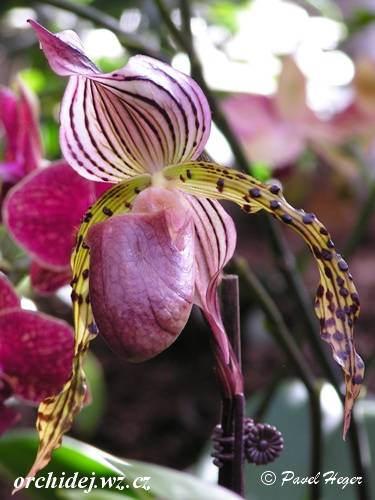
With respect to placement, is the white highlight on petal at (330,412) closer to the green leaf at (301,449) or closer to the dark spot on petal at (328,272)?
the green leaf at (301,449)

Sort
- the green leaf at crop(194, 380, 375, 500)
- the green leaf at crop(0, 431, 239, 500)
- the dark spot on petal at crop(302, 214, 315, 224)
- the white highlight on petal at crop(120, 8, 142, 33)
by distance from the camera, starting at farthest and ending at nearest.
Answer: the white highlight on petal at crop(120, 8, 142, 33) < the green leaf at crop(194, 380, 375, 500) < the dark spot on petal at crop(302, 214, 315, 224) < the green leaf at crop(0, 431, 239, 500)

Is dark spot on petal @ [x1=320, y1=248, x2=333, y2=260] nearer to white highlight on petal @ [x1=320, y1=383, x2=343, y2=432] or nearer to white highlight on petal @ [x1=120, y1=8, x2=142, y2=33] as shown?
white highlight on petal @ [x1=320, y1=383, x2=343, y2=432]

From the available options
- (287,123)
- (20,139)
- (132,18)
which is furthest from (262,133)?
(20,139)

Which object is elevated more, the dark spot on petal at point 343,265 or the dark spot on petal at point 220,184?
the dark spot on petal at point 220,184

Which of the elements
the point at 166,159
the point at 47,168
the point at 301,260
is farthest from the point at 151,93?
the point at 301,260

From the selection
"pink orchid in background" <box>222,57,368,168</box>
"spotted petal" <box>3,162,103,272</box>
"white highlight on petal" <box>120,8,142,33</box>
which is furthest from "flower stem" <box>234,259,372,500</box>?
"white highlight on petal" <box>120,8,142,33</box>

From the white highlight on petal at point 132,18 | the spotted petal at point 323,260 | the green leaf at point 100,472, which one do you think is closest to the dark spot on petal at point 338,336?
the spotted petal at point 323,260
